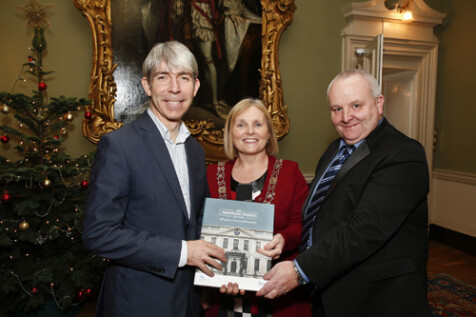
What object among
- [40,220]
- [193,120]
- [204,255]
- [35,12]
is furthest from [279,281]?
[35,12]

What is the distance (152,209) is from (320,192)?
3.08 feet

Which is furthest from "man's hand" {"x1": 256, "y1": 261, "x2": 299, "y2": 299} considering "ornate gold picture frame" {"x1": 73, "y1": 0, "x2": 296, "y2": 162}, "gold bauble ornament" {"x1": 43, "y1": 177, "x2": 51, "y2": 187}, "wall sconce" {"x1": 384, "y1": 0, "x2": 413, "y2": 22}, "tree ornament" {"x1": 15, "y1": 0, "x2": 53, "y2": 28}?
"wall sconce" {"x1": 384, "y1": 0, "x2": 413, "y2": 22}

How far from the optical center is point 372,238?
1.64 meters

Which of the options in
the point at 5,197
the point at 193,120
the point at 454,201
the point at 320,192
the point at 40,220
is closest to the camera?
the point at 320,192

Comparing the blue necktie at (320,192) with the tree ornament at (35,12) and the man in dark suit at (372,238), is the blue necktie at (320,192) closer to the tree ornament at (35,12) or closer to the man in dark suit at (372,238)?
the man in dark suit at (372,238)

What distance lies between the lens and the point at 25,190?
3.29 m

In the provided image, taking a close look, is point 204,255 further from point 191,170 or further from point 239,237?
point 191,170

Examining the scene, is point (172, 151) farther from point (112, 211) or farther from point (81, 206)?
point (81, 206)

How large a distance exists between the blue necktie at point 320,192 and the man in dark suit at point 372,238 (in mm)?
99

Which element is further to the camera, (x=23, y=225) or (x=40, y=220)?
(x=40, y=220)

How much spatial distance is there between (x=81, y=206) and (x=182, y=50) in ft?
7.73

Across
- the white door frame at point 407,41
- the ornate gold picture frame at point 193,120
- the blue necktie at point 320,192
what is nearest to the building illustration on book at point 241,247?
the blue necktie at point 320,192

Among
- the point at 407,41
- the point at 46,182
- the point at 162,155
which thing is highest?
the point at 407,41

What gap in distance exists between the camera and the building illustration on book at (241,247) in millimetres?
1770
